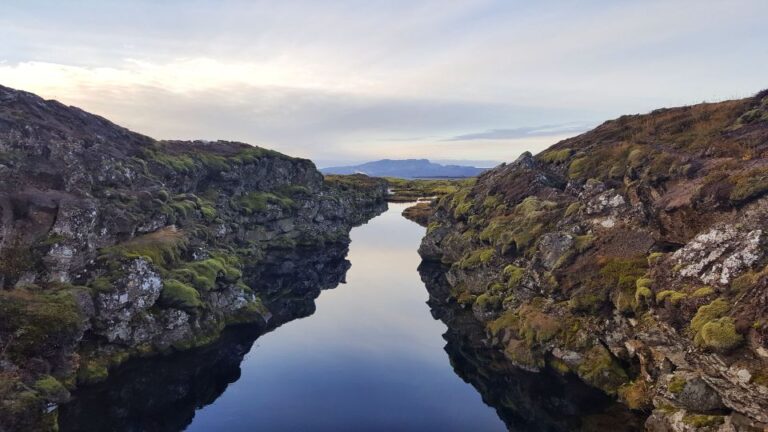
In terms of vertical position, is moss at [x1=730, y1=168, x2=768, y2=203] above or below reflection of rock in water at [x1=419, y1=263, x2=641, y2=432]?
above

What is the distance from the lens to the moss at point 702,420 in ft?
98.7

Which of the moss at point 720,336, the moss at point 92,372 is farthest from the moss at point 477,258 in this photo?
the moss at point 92,372

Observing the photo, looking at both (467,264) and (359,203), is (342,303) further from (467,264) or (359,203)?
(359,203)

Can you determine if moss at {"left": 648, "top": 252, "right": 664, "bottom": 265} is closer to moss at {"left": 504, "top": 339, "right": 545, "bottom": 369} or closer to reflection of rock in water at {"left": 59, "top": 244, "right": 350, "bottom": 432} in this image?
moss at {"left": 504, "top": 339, "right": 545, "bottom": 369}

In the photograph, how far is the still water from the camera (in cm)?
3866

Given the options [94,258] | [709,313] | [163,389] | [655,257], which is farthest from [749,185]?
[94,258]

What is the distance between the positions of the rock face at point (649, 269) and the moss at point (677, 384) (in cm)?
10

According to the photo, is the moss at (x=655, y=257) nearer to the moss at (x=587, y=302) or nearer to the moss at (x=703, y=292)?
the moss at (x=587, y=302)

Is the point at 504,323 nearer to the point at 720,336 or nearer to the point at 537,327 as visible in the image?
the point at 537,327

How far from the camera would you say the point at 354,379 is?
4644cm

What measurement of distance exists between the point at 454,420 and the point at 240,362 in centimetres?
2308

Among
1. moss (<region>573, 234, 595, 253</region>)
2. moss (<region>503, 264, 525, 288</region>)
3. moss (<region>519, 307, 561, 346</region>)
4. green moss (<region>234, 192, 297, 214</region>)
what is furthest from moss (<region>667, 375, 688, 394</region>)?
green moss (<region>234, 192, 297, 214</region>)

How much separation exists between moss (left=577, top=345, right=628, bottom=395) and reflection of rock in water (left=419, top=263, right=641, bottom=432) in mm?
716

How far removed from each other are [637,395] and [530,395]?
8.46m
